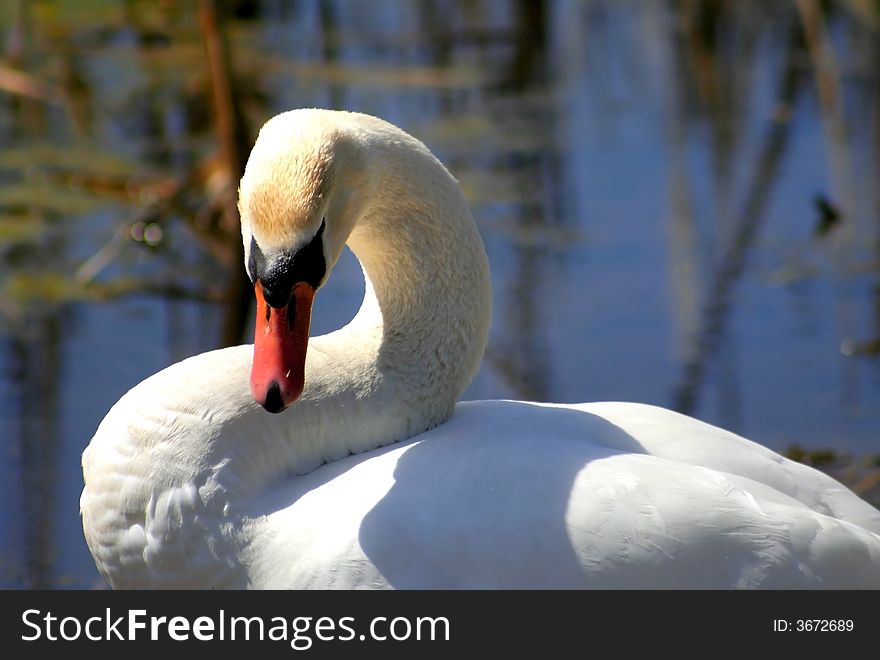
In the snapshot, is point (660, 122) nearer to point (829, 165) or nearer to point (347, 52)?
point (829, 165)

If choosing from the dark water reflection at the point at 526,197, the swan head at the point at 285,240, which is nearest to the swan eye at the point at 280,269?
the swan head at the point at 285,240

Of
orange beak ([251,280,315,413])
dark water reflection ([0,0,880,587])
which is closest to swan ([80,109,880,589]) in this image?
orange beak ([251,280,315,413])

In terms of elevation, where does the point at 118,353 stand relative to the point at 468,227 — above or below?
below

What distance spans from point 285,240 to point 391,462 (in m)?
0.59

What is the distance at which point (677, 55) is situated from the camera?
9.09 meters

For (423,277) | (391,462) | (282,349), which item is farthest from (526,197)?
(282,349)

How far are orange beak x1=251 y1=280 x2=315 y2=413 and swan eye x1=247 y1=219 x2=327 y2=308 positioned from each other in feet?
0.05

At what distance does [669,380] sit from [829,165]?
231 centimetres

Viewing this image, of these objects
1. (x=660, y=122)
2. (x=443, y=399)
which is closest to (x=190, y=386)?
(x=443, y=399)

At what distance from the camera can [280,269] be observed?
3094 mm

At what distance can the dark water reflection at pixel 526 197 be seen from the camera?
17.8ft

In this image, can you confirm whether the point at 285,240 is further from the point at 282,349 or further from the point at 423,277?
the point at 423,277
